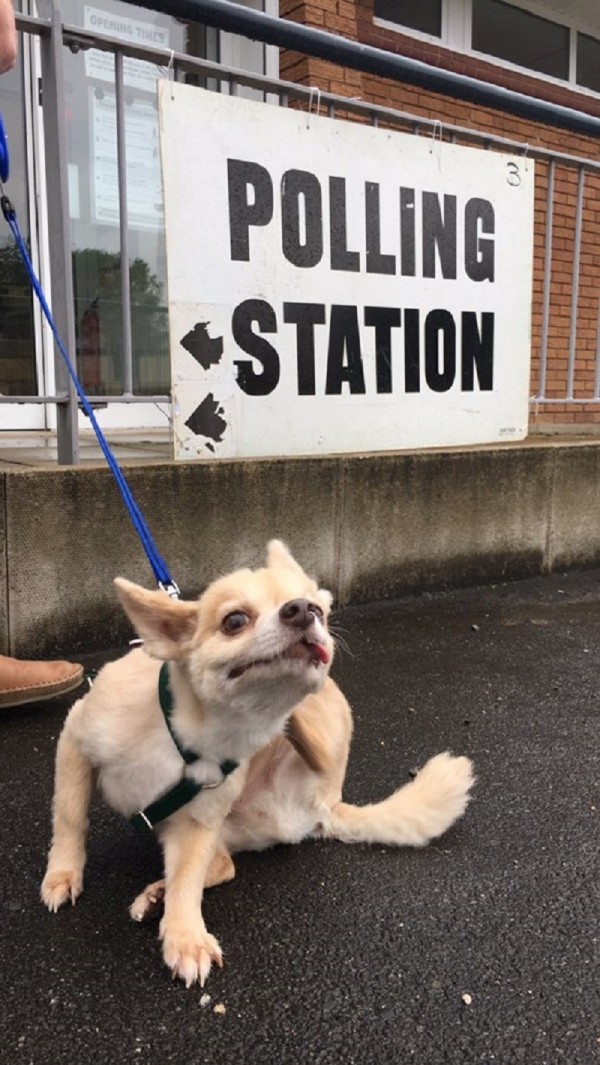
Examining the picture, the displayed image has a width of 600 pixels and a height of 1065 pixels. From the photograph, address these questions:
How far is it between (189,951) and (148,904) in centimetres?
20

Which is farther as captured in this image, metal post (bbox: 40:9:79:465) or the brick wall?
the brick wall

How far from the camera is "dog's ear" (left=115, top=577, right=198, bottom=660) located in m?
1.66

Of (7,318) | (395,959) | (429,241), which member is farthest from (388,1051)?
(7,318)

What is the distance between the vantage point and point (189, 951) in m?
1.58

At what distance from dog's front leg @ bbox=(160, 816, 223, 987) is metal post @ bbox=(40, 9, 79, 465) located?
1948 mm

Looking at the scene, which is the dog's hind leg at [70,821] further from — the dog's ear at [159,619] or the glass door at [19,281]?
the glass door at [19,281]

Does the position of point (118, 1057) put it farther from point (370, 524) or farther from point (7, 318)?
point (7, 318)

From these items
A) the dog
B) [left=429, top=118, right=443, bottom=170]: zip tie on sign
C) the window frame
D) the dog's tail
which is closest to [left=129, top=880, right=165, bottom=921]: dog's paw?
the dog

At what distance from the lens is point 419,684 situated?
10.4ft

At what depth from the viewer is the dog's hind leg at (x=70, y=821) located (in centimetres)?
179

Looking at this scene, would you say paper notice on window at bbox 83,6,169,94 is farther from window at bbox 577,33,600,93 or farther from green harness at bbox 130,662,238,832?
green harness at bbox 130,662,238,832

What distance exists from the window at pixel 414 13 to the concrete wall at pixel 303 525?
14.1 feet

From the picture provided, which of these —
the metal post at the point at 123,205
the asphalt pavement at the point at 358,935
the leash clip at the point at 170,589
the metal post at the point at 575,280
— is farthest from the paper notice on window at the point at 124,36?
the asphalt pavement at the point at 358,935

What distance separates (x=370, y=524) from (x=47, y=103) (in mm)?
2244
